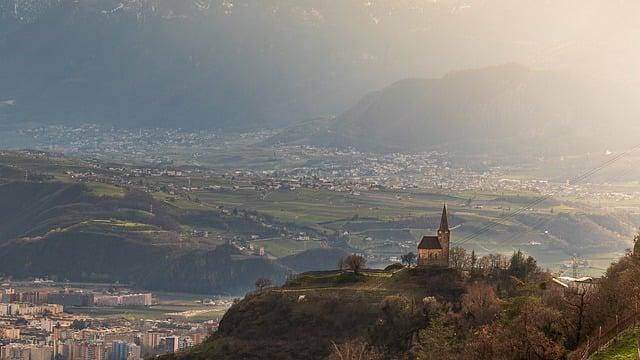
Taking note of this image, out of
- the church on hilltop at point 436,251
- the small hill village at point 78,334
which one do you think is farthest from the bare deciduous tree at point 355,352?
the small hill village at point 78,334

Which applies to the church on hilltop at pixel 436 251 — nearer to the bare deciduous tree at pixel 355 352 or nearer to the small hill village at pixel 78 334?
the bare deciduous tree at pixel 355 352

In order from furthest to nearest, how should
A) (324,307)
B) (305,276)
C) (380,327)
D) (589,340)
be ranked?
(305,276)
(324,307)
(380,327)
(589,340)

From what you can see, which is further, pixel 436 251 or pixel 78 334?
pixel 78 334

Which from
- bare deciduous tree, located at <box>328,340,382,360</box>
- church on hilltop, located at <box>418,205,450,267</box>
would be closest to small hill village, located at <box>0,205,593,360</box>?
church on hilltop, located at <box>418,205,450,267</box>

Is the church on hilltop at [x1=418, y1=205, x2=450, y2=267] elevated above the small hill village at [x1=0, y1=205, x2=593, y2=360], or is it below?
above

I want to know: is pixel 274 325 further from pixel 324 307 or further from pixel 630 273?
pixel 630 273

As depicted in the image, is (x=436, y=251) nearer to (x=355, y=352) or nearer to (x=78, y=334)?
(x=355, y=352)

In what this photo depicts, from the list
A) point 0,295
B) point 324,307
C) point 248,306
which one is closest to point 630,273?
point 324,307

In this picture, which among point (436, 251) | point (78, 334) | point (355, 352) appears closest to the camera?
point (355, 352)

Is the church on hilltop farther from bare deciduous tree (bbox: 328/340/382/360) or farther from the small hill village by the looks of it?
the small hill village

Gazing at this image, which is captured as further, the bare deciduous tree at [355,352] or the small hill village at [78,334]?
the small hill village at [78,334]

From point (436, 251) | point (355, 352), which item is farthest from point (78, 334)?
point (355, 352)
